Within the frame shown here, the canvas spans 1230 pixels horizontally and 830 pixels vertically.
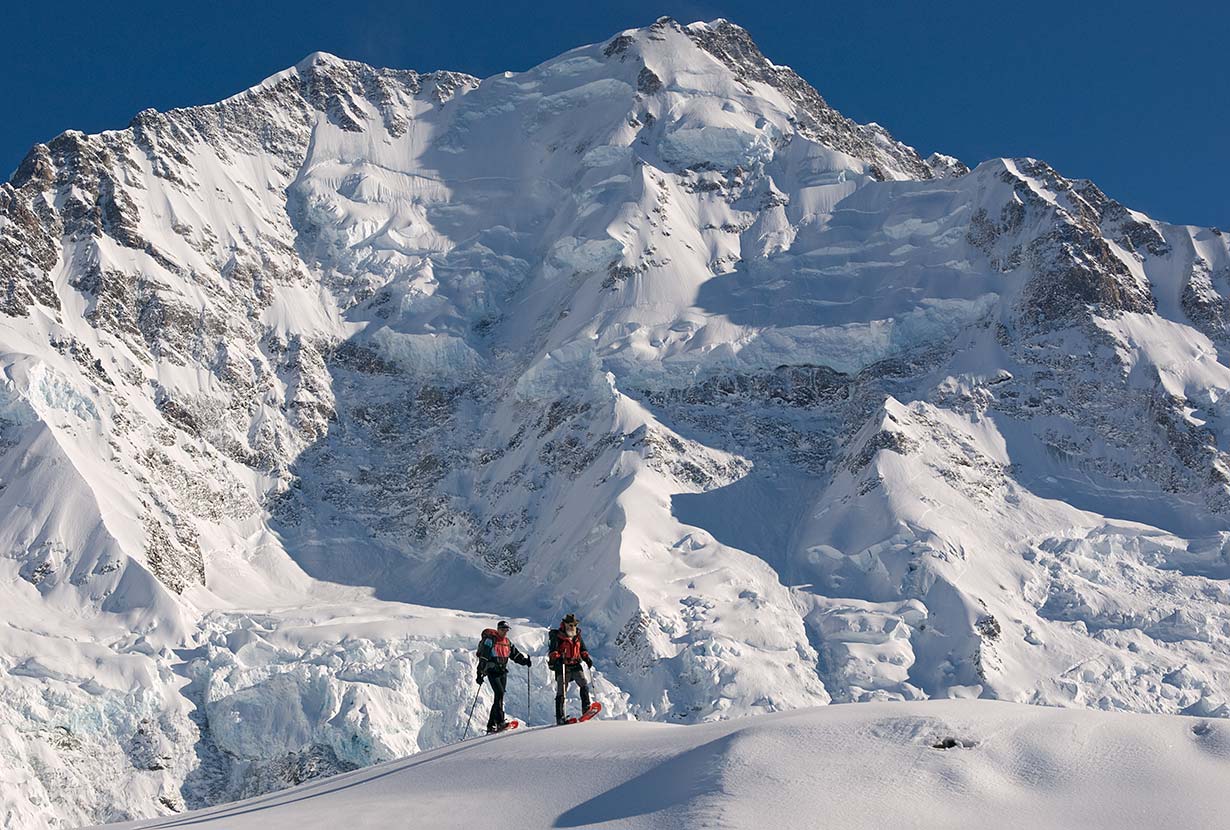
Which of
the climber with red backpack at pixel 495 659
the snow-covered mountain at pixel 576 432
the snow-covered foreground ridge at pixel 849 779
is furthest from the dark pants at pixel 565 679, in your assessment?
the snow-covered mountain at pixel 576 432

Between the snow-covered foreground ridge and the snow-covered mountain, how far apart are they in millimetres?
72718

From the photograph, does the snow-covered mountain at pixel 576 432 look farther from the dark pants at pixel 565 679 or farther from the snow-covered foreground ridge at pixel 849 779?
the snow-covered foreground ridge at pixel 849 779

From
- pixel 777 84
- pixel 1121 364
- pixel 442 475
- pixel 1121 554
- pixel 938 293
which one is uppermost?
pixel 777 84

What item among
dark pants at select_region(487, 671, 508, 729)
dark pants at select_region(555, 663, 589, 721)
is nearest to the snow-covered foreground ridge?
dark pants at select_region(487, 671, 508, 729)

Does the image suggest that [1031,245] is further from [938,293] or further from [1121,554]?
[1121,554]

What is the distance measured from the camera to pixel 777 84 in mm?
184250

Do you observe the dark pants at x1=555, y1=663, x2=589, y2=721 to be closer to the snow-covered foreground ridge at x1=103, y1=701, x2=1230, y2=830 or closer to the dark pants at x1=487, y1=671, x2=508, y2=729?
the dark pants at x1=487, y1=671, x2=508, y2=729

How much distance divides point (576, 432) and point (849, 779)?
105 meters

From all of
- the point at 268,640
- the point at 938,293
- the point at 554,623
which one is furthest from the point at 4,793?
the point at 938,293

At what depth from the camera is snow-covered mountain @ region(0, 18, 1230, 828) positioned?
93.3 metres

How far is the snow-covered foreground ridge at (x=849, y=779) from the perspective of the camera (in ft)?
47.9

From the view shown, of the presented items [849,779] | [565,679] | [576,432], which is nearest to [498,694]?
[565,679]

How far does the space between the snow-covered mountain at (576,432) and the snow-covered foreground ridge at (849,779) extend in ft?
239

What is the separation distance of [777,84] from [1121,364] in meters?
76.3
